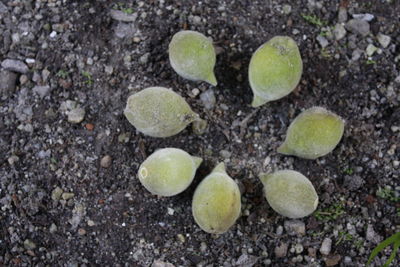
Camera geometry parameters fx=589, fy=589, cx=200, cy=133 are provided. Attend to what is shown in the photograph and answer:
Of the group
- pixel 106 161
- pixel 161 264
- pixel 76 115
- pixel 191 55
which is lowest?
pixel 161 264

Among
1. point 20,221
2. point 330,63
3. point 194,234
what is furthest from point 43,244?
point 330,63

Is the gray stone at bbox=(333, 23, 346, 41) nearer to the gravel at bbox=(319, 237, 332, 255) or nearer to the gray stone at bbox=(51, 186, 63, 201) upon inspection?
the gravel at bbox=(319, 237, 332, 255)

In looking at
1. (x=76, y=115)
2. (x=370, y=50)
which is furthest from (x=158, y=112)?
(x=370, y=50)

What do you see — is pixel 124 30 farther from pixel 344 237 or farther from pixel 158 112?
pixel 344 237

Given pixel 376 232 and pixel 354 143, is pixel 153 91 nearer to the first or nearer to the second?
pixel 354 143

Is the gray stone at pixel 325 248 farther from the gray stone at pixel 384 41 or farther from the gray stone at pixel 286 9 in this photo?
the gray stone at pixel 286 9

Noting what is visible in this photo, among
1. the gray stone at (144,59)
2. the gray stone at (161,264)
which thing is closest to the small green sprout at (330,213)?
the gray stone at (161,264)

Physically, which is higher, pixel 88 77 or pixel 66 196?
pixel 88 77
